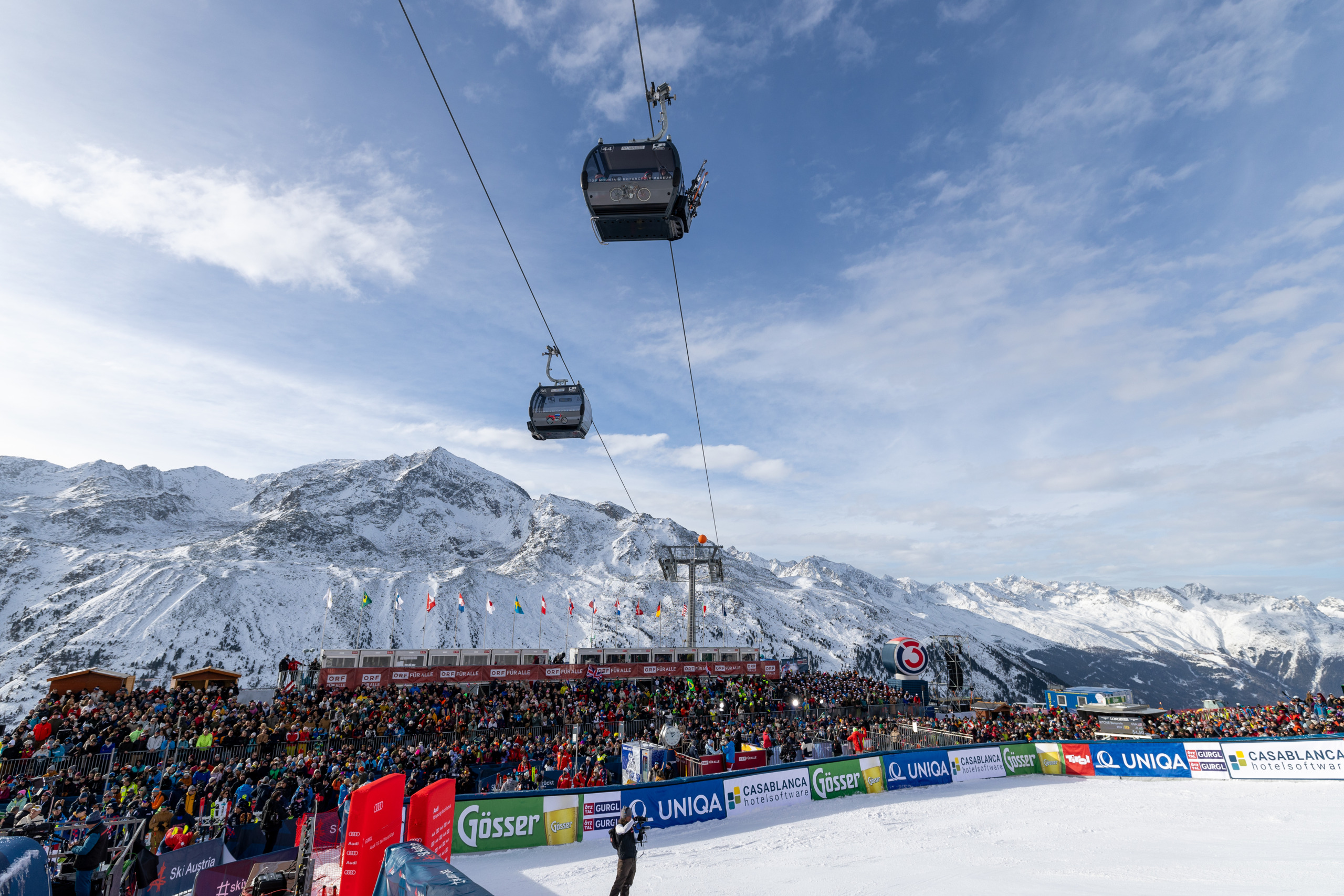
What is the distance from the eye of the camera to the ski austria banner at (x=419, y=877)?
261 inches

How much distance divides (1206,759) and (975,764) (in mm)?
7811

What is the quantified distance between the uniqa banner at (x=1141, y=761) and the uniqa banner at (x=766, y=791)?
11664mm

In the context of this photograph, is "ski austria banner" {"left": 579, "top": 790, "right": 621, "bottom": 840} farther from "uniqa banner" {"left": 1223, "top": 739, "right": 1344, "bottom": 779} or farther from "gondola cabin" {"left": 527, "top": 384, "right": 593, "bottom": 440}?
"uniqa banner" {"left": 1223, "top": 739, "right": 1344, "bottom": 779}

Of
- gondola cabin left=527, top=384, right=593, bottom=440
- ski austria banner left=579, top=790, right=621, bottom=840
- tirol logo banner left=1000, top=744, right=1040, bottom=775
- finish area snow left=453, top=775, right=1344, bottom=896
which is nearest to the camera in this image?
finish area snow left=453, top=775, right=1344, bottom=896

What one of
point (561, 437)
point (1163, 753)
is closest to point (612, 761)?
point (561, 437)

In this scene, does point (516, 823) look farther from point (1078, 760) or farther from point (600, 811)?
point (1078, 760)

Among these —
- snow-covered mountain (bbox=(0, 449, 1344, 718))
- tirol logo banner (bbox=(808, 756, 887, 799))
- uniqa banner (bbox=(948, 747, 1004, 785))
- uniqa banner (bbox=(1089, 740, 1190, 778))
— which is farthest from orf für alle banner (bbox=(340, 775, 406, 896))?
snow-covered mountain (bbox=(0, 449, 1344, 718))

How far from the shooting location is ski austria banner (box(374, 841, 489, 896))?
21.7 ft

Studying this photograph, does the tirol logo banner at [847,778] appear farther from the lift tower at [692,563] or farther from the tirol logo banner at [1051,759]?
the lift tower at [692,563]

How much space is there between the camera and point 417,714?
25109 millimetres

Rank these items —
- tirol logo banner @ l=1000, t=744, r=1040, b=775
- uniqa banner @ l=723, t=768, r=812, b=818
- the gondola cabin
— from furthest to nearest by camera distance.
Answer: tirol logo banner @ l=1000, t=744, r=1040, b=775, the gondola cabin, uniqa banner @ l=723, t=768, r=812, b=818

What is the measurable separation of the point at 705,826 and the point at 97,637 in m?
127

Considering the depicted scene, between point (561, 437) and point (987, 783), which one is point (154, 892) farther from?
point (987, 783)

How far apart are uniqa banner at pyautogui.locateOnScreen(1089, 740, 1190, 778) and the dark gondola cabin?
23544 mm
